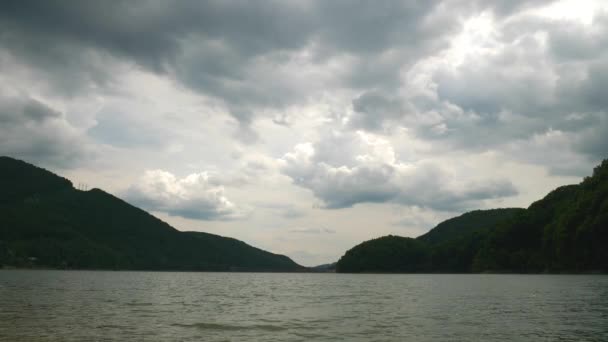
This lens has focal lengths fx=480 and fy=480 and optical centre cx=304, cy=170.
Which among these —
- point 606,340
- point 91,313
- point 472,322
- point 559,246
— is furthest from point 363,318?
point 559,246

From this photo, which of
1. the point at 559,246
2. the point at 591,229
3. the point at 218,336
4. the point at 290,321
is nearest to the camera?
the point at 218,336

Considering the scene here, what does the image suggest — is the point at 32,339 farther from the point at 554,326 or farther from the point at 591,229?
the point at 591,229

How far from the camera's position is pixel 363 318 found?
4041 centimetres

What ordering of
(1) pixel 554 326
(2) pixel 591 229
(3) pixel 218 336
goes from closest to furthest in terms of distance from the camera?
(3) pixel 218 336, (1) pixel 554 326, (2) pixel 591 229

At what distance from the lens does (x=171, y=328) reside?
33250 mm

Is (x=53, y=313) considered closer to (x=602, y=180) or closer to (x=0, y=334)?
(x=0, y=334)

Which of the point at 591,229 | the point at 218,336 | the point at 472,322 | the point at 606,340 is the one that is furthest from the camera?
the point at 591,229

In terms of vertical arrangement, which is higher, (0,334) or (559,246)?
(559,246)

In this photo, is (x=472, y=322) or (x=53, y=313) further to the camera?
(x=53, y=313)

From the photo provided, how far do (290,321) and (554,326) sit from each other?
19.3 meters

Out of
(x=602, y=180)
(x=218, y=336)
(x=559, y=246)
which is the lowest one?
(x=218, y=336)

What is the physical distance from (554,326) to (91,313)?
122 feet

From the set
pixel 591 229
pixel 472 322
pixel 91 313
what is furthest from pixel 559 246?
pixel 91 313

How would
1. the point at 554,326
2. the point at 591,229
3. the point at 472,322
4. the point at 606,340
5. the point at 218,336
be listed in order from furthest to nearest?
the point at 591,229, the point at 472,322, the point at 554,326, the point at 218,336, the point at 606,340
